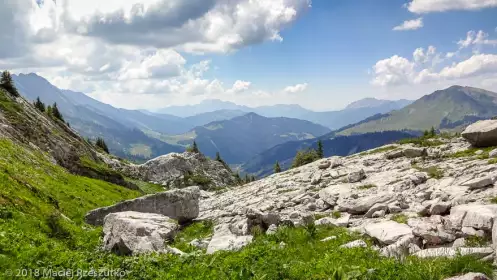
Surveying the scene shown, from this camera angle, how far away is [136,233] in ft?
64.5

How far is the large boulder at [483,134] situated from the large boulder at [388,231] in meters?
30.8

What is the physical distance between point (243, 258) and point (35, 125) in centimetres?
6345

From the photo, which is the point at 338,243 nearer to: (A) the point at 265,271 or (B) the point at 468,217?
(B) the point at 468,217

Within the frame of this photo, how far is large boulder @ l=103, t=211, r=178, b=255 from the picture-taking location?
688 inches

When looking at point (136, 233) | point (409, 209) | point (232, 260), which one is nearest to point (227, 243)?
point (136, 233)

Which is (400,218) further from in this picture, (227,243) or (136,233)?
(136,233)

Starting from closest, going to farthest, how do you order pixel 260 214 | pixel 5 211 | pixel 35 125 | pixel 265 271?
pixel 265 271
pixel 5 211
pixel 260 214
pixel 35 125

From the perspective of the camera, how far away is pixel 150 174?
104 meters

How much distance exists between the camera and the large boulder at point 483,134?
41.8m

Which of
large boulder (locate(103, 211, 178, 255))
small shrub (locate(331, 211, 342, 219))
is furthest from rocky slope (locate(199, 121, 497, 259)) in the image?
large boulder (locate(103, 211, 178, 255))

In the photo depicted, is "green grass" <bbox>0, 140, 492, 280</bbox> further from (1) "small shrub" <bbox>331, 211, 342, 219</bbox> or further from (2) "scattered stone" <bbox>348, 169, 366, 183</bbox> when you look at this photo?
(2) "scattered stone" <bbox>348, 169, 366, 183</bbox>

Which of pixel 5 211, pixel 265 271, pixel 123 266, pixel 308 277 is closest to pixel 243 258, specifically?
pixel 265 271

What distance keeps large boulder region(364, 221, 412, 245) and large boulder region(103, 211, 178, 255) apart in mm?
9703

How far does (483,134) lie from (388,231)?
32.6 meters
